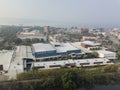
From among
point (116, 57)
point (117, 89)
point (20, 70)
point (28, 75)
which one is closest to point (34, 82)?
point (28, 75)

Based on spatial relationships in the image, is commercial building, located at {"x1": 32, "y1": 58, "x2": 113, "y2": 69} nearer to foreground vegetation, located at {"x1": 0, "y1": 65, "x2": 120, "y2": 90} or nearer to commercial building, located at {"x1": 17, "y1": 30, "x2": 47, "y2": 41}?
foreground vegetation, located at {"x1": 0, "y1": 65, "x2": 120, "y2": 90}

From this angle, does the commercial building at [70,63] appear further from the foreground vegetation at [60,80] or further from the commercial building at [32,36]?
the commercial building at [32,36]

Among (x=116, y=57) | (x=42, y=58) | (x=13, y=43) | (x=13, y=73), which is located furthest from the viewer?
(x=13, y=43)

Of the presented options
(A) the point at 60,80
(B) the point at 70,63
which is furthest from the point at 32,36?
(A) the point at 60,80

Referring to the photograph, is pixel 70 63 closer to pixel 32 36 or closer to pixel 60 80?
pixel 60 80

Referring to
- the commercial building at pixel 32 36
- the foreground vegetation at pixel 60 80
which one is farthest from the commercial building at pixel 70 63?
the commercial building at pixel 32 36

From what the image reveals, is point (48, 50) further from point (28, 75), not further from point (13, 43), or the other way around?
point (13, 43)

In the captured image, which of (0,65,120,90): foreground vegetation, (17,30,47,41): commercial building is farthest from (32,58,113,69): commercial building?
(17,30,47,41): commercial building

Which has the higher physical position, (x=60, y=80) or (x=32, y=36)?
(x=60, y=80)
